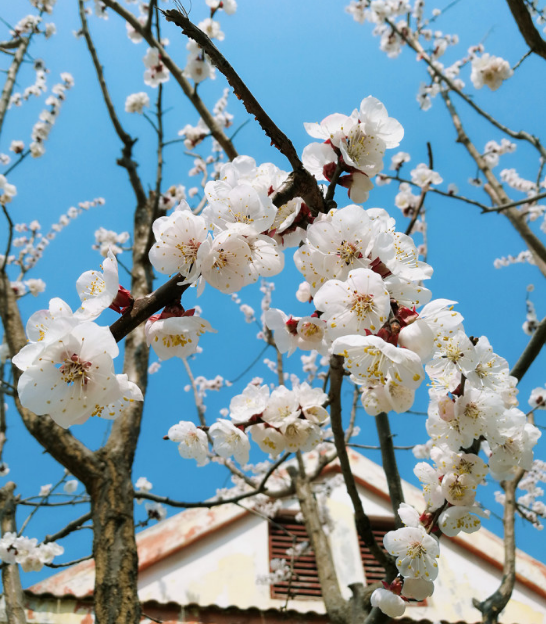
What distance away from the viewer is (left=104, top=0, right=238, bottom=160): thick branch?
133 inches

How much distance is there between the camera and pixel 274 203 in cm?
115

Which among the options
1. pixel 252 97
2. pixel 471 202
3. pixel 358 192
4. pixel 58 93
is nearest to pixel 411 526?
pixel 358 192

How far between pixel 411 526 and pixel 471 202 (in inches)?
107

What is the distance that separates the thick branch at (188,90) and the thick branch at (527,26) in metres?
1.88

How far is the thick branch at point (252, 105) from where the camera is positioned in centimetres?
95

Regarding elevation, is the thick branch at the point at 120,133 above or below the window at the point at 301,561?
above

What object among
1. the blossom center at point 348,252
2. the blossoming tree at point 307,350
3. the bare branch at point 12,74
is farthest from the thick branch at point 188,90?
the blossom center at point 348,252

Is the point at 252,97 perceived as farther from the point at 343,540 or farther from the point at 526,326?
the point at 343,540

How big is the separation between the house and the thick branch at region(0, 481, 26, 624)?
153 cm

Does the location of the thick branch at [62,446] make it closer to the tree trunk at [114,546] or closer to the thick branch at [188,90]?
the tree trunk at [114,546]

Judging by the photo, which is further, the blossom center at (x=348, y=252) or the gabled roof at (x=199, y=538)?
the gabled roof at (x=199, y=538)

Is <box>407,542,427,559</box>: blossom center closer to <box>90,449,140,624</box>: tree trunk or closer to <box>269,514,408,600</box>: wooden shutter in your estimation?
<box>90,449,140,624</box>: tree trunk

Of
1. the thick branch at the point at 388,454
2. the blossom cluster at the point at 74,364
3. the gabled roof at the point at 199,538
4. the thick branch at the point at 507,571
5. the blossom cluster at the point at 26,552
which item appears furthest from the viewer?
the gabled roof at the point at 199,538

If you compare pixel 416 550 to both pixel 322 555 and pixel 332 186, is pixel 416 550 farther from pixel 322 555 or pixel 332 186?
pixel 322 555
